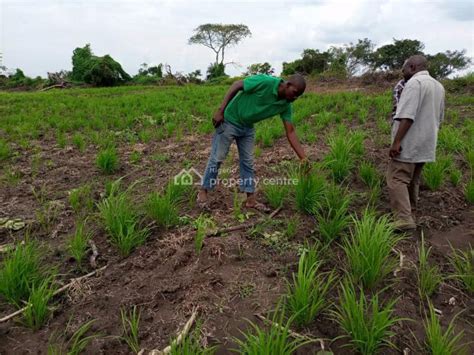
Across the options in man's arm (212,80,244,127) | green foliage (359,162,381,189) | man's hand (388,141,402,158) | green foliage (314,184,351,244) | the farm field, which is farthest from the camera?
green foliage (359,162,381,189)

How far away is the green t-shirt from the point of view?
119 inches

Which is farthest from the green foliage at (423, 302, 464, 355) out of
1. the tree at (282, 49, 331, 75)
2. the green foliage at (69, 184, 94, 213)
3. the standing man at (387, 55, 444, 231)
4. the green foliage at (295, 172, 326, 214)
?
the tree at (282, 49, 331, 75)

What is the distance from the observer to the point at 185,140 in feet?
20.3

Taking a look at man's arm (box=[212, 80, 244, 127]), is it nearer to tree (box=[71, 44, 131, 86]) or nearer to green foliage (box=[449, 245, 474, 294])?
green foliage (box=[449, 245, 474, 294])

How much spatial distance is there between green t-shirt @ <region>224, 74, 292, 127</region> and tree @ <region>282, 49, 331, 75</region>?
20.7 metres

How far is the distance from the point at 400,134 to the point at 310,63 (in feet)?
71.5

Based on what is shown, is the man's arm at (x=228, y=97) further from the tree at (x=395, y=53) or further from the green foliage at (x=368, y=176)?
the tree at (x=395, y=53)

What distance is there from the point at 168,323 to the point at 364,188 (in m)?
2.61

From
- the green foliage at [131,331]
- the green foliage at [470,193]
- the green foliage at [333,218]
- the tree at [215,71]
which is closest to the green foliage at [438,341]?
the green foliage at [333,218]

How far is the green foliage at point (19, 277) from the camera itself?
1981 mm

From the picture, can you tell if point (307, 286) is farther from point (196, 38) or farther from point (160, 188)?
point (196, 38)

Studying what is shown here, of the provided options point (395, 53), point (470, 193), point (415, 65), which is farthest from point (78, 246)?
point (395, 53)

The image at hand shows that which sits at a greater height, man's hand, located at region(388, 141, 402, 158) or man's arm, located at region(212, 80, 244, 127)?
man's arm, located at region(212, 80, 244, 127)

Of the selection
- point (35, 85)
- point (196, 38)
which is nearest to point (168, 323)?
point (35, 85)
